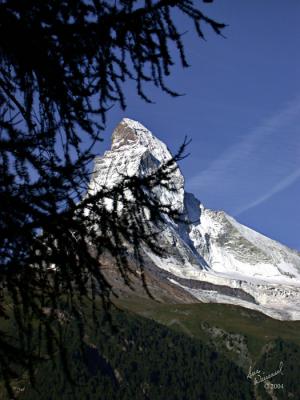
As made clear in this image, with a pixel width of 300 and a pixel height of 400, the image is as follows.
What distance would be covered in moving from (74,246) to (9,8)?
2338mm

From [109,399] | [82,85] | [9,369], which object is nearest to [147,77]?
[82,85]

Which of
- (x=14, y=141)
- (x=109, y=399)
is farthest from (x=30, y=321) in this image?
(x=109, y=399)

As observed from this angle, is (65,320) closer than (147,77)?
Yes

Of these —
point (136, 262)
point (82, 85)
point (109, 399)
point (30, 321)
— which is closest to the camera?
point (30, 321)

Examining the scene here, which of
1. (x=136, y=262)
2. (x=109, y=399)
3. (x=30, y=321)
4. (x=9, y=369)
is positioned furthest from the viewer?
(x=109, y=399)

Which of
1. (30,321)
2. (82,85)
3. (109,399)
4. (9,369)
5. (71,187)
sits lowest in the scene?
(109,399)

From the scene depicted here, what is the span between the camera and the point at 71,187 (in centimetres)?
661

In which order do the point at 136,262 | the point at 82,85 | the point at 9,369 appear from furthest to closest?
1. the point at 82,85
2. the point at 136,262
3. the point at 9,369

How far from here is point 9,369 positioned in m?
5.82

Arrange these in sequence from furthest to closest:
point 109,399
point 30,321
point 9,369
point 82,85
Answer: point 109,399
point 82,85
point 30,321
point 9,369

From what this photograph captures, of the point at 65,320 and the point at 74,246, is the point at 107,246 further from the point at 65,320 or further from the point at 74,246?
the point at 65,320

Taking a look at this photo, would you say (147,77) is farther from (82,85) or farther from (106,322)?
(106,322)

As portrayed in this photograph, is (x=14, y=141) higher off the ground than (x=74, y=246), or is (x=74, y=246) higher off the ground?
(x=14, y=141)

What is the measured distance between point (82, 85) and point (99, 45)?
62cm
